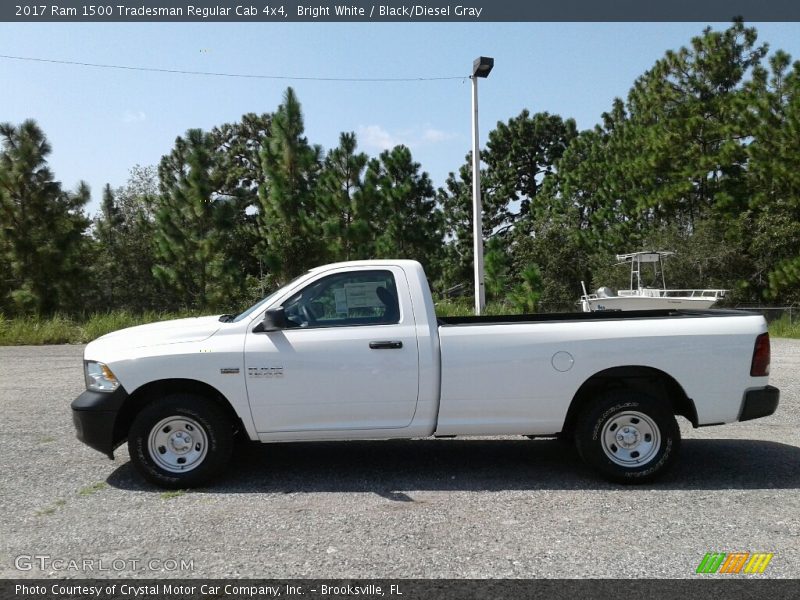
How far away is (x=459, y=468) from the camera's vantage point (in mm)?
6566

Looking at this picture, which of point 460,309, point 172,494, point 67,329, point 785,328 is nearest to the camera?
point 172,494

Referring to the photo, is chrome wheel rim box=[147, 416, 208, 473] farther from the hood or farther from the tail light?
the tail light

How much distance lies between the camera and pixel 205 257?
31.7 m

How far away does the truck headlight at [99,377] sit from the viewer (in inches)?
232

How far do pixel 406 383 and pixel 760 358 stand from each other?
284 cm

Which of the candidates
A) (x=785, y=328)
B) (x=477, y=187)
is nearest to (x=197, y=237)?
(x=477, y=187)

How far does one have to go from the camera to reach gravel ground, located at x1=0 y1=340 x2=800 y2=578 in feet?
14.4

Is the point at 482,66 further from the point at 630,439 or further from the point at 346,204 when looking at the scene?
the point at 630,439

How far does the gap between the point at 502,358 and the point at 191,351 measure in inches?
96.5

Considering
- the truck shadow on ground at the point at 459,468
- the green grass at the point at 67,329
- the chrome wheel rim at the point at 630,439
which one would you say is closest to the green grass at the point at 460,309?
the green grass at the point at 67,329

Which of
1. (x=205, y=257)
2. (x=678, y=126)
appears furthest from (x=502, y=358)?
(x=678, y=126)

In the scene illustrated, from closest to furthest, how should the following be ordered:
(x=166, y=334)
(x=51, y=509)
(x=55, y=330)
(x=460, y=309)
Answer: (x=51, y=509)
(x=166, y=334)
(x=55, y=330)
(x=460, y=309)

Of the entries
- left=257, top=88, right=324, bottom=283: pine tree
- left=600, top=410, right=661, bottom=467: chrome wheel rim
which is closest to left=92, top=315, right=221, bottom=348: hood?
left=600, top=410, right=661, bottom=467: chrome wheel rim

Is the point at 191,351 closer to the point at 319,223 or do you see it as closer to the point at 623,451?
the point at 623,451
